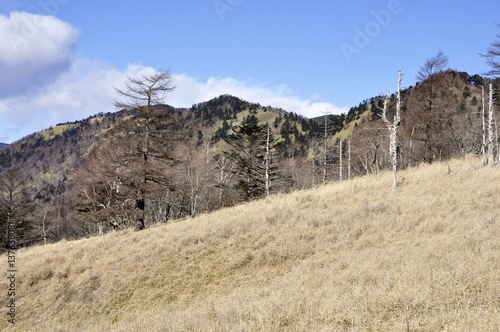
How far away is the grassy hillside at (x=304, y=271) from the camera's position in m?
5.63

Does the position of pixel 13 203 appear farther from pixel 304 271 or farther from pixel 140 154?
pixel 304 271

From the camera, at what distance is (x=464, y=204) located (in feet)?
44.6

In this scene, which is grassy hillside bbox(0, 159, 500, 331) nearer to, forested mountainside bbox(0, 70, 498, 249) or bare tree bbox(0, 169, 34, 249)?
forested mountainside bbox(0, 70, 498, 249)

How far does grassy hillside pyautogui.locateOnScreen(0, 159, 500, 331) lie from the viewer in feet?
18.5

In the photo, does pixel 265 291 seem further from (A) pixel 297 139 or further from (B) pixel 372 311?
(A) pixel 297 139

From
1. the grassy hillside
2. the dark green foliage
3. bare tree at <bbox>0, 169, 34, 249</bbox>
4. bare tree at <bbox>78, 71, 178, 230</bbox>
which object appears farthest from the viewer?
bare tree at <bbox>0, 169, 34, 249</bbox>

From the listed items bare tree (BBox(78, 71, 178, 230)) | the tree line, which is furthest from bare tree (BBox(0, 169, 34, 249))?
bare tree (BBox(78, 71, 178, 230))

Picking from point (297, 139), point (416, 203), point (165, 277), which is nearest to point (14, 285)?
point (165, 277)

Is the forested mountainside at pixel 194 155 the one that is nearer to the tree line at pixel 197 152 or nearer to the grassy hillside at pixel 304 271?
the tree line at pixel 197 152

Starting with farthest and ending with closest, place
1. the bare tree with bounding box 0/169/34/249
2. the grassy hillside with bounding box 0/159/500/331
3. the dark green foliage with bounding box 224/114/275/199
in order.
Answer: the bare tree with bounding box 0/169/34/249 < the dark green foliage with bounding box 224/114/275/199 < the grassy hillside with bounding box 0/159/500/331

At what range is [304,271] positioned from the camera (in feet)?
32.3

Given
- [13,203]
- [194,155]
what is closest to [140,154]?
[194,155]

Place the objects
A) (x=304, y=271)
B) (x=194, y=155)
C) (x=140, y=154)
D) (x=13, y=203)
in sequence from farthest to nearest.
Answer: (x=194, y=155)
(x=13, y=203)
(x=140, y=154)
(x=304, y=271)

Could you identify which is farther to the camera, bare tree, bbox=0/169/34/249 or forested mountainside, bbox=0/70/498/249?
bare tree, bbox=0/169/34/249
